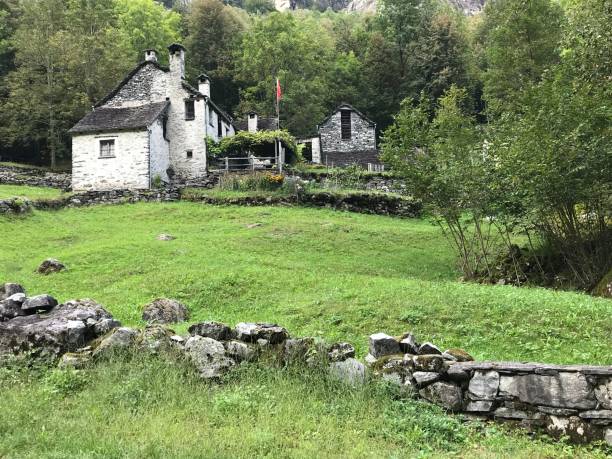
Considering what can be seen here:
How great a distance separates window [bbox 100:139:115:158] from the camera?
31422mm

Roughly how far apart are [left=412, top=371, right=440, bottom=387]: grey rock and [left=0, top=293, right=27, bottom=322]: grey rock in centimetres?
586

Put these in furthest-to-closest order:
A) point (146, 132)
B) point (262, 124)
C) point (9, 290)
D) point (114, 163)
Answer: point (262, 124), point (114, 163), point (146, 132), point (9, 290)

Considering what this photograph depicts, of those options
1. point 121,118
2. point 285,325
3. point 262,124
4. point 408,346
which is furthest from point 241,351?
point 262,124

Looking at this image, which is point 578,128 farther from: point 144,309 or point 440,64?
point 440,64

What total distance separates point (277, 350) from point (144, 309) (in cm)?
500

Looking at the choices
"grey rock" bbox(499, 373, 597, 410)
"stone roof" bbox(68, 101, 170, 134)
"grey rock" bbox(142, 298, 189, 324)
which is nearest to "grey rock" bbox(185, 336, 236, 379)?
"grey rock" bbox(499, 373, 597, 410)

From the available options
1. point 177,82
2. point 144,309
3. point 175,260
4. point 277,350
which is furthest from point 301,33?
point 277,350

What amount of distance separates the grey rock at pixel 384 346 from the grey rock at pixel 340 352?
0.30m

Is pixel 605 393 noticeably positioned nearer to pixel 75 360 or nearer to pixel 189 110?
pixel 75 360

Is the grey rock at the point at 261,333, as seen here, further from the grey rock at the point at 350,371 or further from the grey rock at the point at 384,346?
the grey rock at the point at 384,346

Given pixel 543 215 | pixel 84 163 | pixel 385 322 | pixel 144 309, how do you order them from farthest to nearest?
1. pixel 84 163
2. pixel 543 215
3. pixel 144 309
4. pixel 385 322

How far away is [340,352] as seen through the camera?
632cm

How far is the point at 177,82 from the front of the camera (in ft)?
114

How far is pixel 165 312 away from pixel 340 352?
5375 mm
